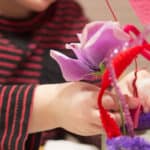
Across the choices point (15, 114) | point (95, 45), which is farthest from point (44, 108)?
point (95, 45)

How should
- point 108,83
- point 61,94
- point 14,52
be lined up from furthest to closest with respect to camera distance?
point 14,52, point 61,94, point 108,83

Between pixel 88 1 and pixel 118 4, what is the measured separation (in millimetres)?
82

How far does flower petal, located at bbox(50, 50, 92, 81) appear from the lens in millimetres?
383

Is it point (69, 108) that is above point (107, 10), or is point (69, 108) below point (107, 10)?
below

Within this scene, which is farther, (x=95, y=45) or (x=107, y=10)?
(x=107, y=10)

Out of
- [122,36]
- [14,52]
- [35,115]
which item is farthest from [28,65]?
[122,36]

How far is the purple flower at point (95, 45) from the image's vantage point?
36 centimetres

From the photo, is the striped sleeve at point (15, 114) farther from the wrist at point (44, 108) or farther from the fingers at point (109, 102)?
the fingers at point (109, 102)

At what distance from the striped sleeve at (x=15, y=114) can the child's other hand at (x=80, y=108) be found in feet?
0.15

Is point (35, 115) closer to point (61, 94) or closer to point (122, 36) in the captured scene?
point (61, 94)

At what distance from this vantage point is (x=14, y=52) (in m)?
0.59

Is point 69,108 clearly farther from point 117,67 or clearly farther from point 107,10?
point 107,10

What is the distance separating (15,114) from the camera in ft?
1.61

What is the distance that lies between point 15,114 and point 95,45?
17 cm
